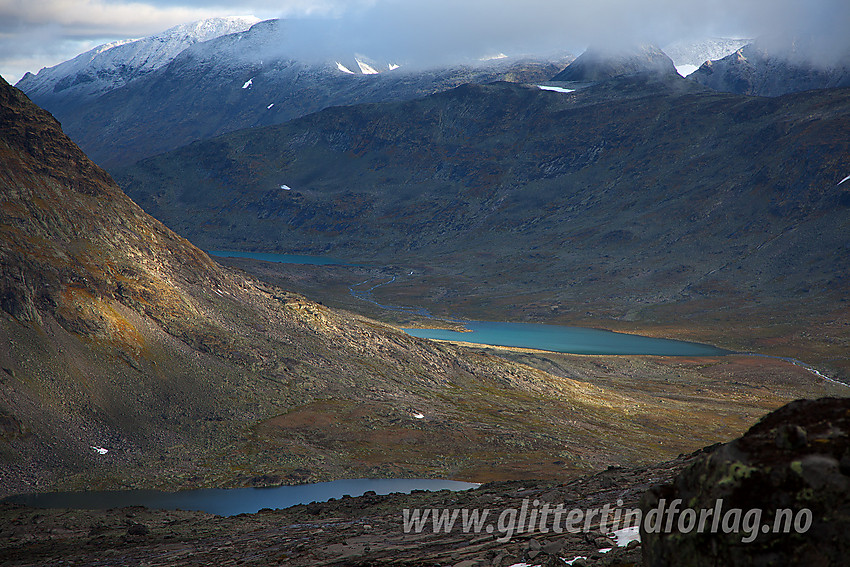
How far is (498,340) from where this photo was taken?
531 ft

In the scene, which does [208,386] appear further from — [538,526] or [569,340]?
[569,340]

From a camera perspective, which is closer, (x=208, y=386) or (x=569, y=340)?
(x=208, y=386)

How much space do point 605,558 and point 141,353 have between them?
2804 inches

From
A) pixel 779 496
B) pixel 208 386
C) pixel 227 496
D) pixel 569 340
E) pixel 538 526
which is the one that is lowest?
pixel 569 340

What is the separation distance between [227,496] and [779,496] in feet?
195

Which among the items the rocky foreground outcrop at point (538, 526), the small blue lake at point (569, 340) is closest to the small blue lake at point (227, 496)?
the rocky foreground outcrop at point (538, 526)

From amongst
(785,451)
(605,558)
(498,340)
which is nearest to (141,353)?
(605,558)

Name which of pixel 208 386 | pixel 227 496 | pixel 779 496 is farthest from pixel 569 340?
pixel 779 496

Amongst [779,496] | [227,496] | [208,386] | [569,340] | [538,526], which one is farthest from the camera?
[569,340]

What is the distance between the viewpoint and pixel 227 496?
204 ft

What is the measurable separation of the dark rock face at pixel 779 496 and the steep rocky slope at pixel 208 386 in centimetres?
5958

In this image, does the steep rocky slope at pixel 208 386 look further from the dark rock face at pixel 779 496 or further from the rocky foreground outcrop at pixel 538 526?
the dark rock face at pixel 779 496

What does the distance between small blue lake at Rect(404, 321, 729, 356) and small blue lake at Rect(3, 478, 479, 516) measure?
8881 centimetres

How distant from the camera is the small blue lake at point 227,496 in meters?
56.0
